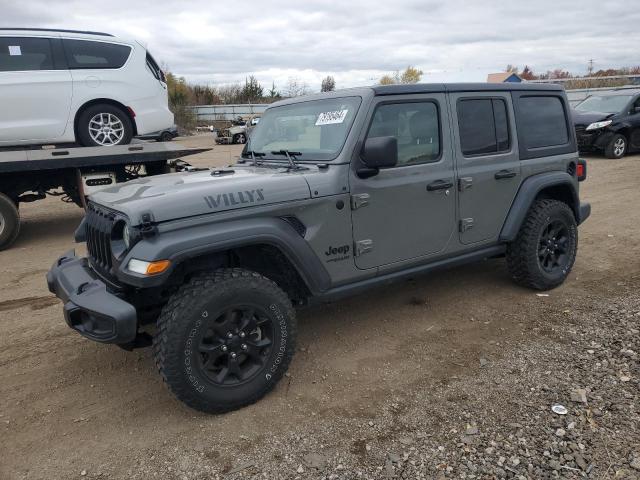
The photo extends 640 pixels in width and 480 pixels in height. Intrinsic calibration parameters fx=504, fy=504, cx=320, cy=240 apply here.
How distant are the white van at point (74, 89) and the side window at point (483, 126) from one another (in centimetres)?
522

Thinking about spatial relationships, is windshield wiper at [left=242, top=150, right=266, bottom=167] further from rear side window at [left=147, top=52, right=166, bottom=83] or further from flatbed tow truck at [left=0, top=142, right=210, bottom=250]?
rear side window at [left=147, top=52, right=166, bottom=83]

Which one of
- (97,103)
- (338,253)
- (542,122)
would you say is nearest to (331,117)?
(338,253)

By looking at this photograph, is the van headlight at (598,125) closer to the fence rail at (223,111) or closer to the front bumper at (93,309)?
the front bumper at (93,309)

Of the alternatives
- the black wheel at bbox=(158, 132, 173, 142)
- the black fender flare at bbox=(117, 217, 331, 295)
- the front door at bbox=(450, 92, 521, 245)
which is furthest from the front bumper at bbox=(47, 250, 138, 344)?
the black wheel at bbox=(158, 132, 173, 142)

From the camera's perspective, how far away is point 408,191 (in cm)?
358

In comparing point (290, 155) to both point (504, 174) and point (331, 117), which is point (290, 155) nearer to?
point (331, 117)

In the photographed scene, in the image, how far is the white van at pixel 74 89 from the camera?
6508 millimetres

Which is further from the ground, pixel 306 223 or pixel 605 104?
pixel 605 104

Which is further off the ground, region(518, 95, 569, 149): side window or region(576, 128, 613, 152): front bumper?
region(518, 95, 569, 149): side window

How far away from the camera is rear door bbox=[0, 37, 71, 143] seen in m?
6.45

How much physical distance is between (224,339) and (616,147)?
1335 centimetres

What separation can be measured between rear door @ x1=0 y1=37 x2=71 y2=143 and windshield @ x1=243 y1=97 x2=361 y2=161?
394cm

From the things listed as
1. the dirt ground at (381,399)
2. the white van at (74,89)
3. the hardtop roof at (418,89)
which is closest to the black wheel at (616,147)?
the dirt ground at (381,399)

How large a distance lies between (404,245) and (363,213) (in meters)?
0.46
